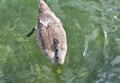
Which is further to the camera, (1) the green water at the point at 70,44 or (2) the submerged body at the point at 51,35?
(1) the green water at the point at 70,44

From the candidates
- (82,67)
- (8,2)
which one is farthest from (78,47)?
(8,2)

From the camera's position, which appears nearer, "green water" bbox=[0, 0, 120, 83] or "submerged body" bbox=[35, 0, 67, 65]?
"submerged body" bbox=[35, 0, 67, 65]

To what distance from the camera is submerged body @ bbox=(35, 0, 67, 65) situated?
27.0 ft

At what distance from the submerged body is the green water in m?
0.45

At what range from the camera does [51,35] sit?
8.62 meters

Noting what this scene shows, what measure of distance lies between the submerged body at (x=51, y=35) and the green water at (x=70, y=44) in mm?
454

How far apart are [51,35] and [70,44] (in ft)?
2.51

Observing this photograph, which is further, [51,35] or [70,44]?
[70,44]

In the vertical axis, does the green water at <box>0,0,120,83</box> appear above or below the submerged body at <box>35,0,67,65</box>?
below

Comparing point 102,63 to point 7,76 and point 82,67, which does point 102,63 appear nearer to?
point 82,67

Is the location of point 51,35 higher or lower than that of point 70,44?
higher

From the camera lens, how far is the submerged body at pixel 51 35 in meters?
8.22

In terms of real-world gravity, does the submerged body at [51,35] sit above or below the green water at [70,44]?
above

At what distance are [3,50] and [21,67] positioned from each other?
635mm
